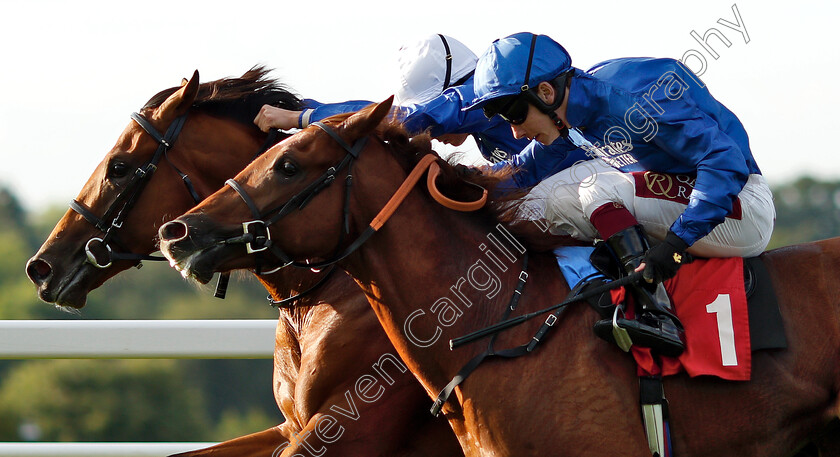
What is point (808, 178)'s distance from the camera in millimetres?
70625

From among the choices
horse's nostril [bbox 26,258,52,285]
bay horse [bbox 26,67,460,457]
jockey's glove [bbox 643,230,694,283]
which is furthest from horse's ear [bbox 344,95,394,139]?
horse's nostril [bbox 26,258,52,285]

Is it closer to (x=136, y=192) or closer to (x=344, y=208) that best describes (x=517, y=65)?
(x=344, y=208)

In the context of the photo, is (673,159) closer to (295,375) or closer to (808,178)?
(295,375)

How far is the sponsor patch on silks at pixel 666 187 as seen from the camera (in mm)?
3578

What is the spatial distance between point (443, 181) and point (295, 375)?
3.88 feet

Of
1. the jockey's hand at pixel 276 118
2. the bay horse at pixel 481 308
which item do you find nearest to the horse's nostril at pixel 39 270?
the jockey's hand at pixel 276 118

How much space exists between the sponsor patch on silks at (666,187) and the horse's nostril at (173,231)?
1575 mm

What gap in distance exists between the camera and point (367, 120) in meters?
3.46

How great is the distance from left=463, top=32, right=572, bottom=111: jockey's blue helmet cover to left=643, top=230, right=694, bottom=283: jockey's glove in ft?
2.25

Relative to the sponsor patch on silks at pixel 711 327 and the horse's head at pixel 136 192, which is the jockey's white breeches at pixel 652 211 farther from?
the horse's head at pixel 136 192

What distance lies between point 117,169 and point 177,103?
0.38 m

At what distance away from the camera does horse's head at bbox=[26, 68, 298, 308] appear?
4.30 meters

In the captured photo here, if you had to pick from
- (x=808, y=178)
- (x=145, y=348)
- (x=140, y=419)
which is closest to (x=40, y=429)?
(x=140, y=419)

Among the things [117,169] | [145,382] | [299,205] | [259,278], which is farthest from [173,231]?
[145,382]
